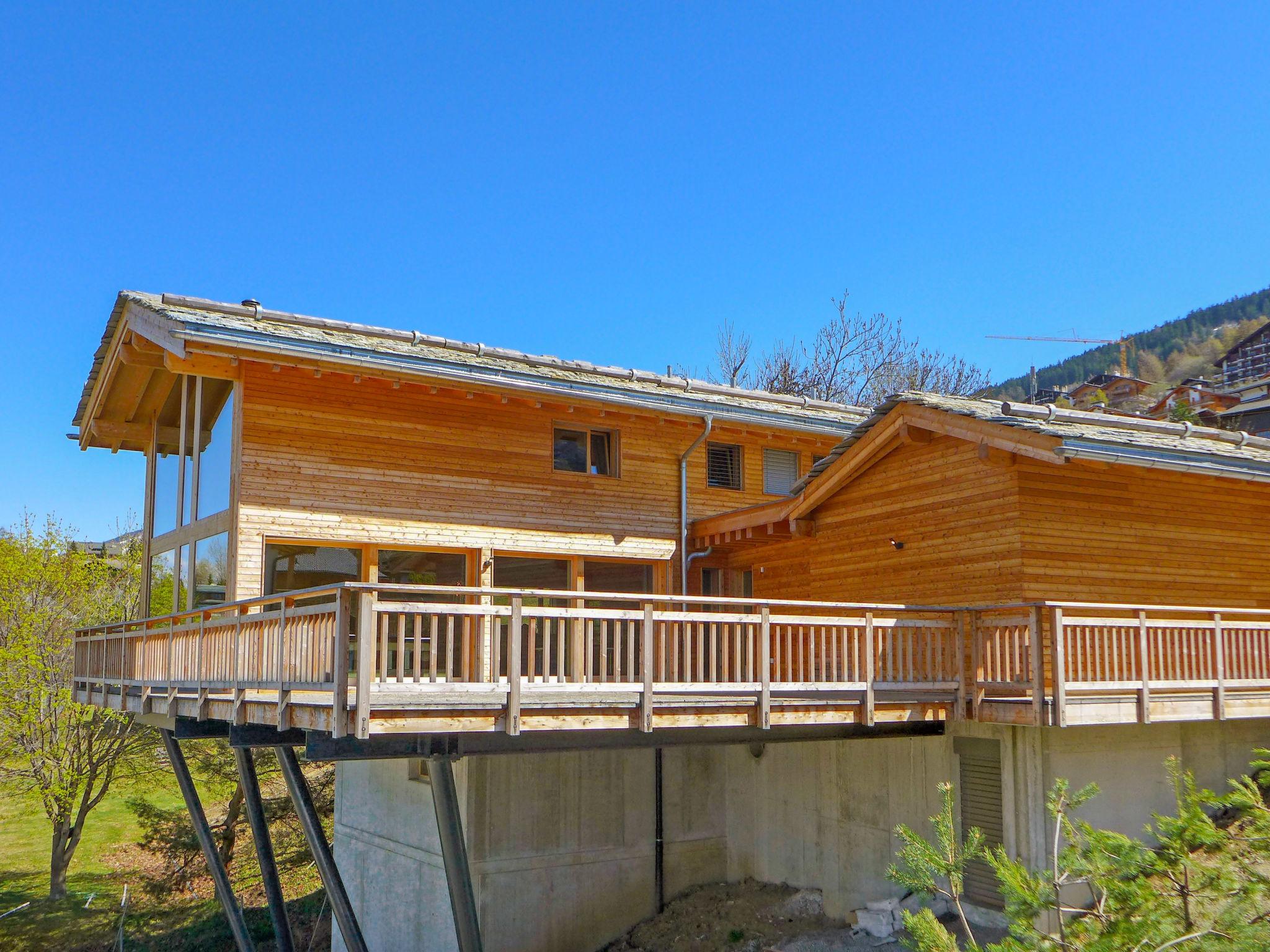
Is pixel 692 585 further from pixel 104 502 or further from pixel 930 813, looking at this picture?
pixel 104 502

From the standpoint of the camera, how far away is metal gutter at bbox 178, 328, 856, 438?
1423 cm

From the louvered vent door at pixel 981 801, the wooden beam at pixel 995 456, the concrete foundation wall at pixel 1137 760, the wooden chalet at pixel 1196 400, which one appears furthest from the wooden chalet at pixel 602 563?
the wooden chalet at pixel 1196 400

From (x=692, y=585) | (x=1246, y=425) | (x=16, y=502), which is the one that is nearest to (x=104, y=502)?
(x=16, y=502)

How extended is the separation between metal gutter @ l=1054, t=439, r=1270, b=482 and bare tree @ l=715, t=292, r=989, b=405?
27225mm

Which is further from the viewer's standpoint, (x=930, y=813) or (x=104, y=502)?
(x=104, y=502)

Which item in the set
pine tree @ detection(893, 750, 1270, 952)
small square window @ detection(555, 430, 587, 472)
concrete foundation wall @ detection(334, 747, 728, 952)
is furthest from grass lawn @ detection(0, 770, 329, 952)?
pine tree @ detection(893, 750, 1270, 952)

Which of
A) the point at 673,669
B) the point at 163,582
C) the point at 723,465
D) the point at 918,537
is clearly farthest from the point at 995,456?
the point at 163,582

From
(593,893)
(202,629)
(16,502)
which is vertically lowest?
(593,893)

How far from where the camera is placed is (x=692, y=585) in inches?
746

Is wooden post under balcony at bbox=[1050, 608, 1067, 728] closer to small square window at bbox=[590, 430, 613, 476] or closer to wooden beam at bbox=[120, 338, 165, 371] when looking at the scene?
small square window at bbox=[590, 430, 613, 476]

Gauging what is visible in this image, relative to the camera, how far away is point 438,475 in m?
16.2

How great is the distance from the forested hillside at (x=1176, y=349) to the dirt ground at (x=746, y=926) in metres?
91.7

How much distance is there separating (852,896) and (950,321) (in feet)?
103

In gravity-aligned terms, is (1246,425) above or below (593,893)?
above
